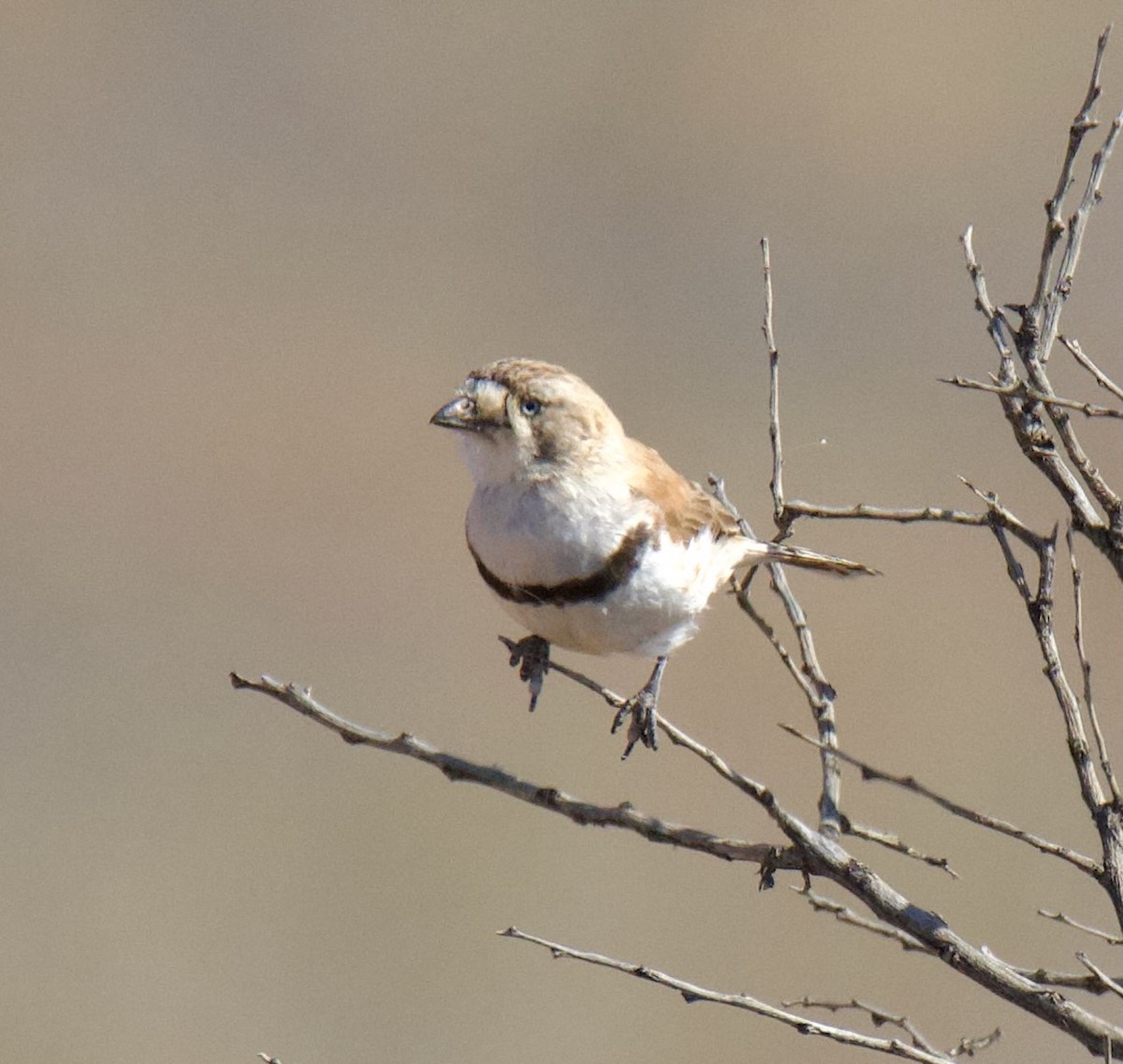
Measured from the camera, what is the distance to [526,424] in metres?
5.28

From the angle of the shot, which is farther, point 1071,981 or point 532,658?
point 532,658

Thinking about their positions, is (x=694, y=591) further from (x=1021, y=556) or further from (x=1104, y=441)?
(x=1104, y=441)

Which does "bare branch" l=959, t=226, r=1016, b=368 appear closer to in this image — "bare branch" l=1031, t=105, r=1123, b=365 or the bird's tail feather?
"bare branch" l=1031, t=105, r=1123, b=365

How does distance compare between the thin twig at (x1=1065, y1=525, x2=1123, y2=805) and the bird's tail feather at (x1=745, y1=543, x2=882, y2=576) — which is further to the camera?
the bird's tail feather at (x1=745, y1=543, x2=882, y2=576)

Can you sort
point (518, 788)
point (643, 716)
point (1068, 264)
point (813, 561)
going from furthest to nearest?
point (813, 561)
point (643, 716)
point (1068, 264)
point (518, 788)

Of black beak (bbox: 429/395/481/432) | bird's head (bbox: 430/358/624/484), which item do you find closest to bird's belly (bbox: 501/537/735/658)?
bird's head (bbox: 430/358/624/484)

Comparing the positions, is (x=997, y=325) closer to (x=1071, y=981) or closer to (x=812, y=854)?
(x=812, y=854)

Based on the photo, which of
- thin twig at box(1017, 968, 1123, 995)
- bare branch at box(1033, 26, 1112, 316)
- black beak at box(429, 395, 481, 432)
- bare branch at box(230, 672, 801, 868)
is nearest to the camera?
thin twig at box(1017, 968, 1123, 995)

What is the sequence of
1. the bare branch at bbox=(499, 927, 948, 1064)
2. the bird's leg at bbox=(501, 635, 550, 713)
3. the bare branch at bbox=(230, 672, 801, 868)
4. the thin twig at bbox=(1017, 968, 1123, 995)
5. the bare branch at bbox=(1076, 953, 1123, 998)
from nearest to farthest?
the bare branch at bbox=(499, 927, 948, 1064) → the bare branch at bbox=(1076, 953, 1123, 998) → the thin twig at bbox=(1017, 968, 1123, 995) → the bare branch at bbox=(230, 672, 801, 868) → the bird's leg at bbox=(501, 635, 550, 713)

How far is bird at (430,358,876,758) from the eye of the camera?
5016mm

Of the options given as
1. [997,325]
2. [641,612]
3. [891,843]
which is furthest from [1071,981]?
[641,612]

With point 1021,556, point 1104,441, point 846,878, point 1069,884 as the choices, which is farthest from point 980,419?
point 846,878

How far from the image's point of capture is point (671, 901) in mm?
13523

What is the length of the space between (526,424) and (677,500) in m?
0.51
